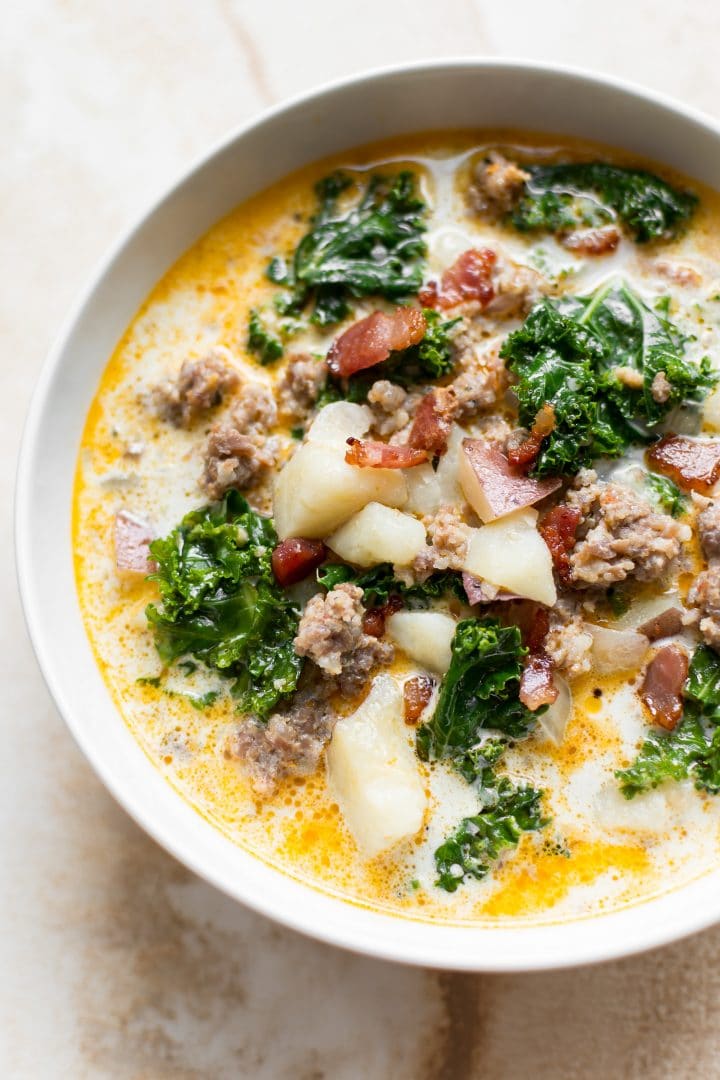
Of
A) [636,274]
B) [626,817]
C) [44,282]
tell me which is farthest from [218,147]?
[626,817]

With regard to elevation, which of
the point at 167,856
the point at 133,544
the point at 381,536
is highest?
the point at 133,544

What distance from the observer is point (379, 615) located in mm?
4246

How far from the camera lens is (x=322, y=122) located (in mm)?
4531

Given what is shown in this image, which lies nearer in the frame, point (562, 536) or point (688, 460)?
point (562, 536)

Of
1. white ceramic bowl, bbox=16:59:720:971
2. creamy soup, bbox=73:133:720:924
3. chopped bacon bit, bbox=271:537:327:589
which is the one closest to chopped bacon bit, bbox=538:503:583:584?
creamy soup, bbox=73:133:720:924

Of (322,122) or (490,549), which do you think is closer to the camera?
(490,549)

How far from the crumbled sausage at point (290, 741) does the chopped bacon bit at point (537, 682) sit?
0.80m

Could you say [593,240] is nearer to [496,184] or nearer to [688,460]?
[496,184]

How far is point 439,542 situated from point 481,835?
121cm

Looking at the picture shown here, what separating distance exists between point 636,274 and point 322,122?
1.58 meters

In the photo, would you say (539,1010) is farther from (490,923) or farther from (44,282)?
(44,282)

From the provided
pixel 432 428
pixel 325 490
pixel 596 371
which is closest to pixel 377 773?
pixel 325 490

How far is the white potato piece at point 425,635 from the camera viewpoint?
4156 millimetres

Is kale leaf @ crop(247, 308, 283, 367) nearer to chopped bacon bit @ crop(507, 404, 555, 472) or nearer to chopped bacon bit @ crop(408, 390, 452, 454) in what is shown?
chopped bacon bit @ crop(408, 390, 452, 454)
